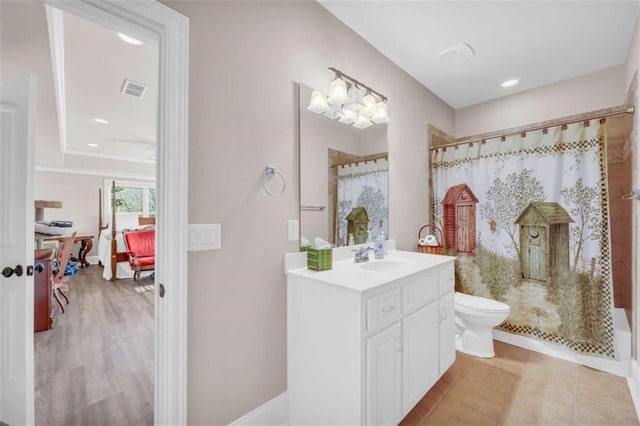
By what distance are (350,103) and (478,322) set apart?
6.50 feet

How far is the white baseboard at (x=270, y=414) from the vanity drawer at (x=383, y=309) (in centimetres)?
72

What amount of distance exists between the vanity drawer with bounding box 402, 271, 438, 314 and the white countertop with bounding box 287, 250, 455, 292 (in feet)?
0.25

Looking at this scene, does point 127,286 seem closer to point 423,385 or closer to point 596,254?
point 423,385

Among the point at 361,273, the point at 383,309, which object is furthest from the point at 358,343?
the point at 361,273

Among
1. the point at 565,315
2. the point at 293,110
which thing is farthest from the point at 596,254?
the point at 293,110

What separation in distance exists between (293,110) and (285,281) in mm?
1004

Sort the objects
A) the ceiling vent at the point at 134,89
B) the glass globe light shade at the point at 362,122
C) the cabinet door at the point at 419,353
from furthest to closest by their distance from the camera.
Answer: the ceiling vent at the point at 134,89 < the glass globe light shade at the point at 362,122 < the cabinet door at the point at 419,353

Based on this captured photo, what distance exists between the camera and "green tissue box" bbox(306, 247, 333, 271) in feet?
5.11

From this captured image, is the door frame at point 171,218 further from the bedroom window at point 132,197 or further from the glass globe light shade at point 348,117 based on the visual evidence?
the bedroom window at point 132,197

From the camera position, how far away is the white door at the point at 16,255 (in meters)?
1.34

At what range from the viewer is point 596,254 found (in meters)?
2.08

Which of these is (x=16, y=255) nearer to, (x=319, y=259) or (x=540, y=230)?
(x=319, y=259)

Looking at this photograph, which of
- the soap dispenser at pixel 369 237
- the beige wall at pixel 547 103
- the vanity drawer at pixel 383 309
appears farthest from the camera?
the beige wall at pixel 547 103

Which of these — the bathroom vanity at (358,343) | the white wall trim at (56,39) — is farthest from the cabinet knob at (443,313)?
the white wall trim at (56,39)
